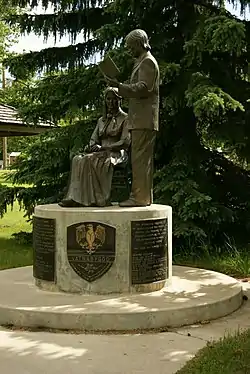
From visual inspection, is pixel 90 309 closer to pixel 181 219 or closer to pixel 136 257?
pixel 136 257

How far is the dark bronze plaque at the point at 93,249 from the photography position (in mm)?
6797

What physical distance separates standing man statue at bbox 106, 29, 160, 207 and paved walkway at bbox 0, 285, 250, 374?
6.43 ft

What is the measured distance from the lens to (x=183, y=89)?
33.6 feet

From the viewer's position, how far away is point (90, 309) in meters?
6.11

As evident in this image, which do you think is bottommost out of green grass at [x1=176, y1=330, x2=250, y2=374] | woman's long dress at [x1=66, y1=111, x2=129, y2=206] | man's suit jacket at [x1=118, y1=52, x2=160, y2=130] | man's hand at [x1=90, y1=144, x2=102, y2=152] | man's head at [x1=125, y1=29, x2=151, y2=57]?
green grass at [x1=176, y1=330, x2=250, y2=374]

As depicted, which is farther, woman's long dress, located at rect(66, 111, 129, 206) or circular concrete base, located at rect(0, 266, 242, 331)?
woman's long dress, located at rect(66, 111, 129, 206)

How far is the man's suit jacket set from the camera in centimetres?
701

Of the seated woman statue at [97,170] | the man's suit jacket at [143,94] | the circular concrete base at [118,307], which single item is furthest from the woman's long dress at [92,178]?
the circular concrete base at [118,307]

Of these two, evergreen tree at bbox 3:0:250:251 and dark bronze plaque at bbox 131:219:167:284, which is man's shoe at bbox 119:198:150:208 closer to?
dark bronze plaque at bbox 131:219:167:284

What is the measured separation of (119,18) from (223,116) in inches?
110

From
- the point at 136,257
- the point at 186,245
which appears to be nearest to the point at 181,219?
the point at 186,245

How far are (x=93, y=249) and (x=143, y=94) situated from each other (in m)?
1.87

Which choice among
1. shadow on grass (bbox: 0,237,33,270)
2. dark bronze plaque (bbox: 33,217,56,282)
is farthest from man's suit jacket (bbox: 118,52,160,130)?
shadow on grass (bbox: 0,237,33,270)

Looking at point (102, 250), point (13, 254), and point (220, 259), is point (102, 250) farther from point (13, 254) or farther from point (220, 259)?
point (13, 254)
